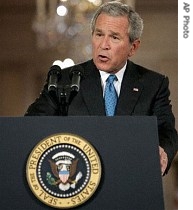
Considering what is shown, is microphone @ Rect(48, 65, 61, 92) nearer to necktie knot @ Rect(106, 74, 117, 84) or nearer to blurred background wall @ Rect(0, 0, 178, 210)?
necktie knot @ Rect(106, 74, 117, 84)

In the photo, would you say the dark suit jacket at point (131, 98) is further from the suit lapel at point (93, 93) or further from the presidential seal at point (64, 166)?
the presidential seal at point (64, 166)

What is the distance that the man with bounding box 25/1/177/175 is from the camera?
65.6 inches

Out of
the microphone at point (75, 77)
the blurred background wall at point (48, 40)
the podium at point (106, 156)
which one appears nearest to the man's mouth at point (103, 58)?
the microphone at point (75, 77)

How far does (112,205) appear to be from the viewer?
1176mm

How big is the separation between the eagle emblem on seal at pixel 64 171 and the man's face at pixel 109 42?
0.54 meters

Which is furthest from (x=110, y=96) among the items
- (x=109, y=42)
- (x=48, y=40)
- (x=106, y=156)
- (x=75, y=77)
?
(x=48, y=40)

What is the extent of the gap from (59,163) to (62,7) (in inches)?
60.9

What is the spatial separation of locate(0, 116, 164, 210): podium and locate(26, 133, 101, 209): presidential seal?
1 centimetres

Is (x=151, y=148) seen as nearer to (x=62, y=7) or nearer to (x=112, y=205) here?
(x=112, y=205)

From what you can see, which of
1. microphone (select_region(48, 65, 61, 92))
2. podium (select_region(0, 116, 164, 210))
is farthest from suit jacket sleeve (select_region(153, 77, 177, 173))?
microphone (select_region(48, 65, 61, 92))

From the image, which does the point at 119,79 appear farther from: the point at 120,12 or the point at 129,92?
the point at 120,12

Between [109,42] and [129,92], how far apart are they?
0.16m

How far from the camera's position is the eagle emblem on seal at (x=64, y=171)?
3.86 ft
